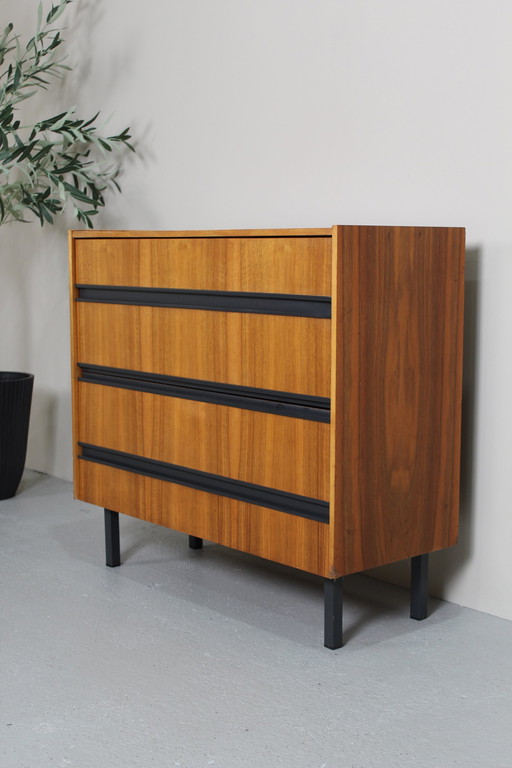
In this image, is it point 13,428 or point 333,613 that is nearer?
point 333,613

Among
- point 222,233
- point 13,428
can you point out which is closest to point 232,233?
point 222,233

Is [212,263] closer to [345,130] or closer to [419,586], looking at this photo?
[345,130]

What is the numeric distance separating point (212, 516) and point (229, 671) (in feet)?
1.58

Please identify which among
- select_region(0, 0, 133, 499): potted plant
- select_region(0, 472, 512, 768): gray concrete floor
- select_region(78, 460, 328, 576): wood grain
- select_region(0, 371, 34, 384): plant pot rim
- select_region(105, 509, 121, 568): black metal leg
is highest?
select_region(0, 0, 133, 499): potted plant

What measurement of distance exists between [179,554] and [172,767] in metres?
1.37

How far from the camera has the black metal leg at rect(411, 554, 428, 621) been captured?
2.62 metres

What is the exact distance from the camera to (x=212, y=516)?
266 cm

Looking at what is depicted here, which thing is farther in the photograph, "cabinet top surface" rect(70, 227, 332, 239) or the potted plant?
the potted plant

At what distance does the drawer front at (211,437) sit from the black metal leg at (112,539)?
0.83 feet

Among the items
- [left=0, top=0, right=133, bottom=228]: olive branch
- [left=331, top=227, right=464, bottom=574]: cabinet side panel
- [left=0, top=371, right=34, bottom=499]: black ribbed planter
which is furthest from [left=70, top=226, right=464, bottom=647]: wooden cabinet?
[left=0, top=371, right=34, bottom=499]: black ribbed planter

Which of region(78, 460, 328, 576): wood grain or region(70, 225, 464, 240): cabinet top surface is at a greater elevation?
region(70, 225, 464, 240): cabinet top surface

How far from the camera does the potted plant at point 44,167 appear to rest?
3695 mm

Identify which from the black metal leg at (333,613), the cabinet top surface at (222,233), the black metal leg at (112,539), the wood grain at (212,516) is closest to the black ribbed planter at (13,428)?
the wood grain at (212,516)

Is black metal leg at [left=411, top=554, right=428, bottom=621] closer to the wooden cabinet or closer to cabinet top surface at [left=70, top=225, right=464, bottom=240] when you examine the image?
the wooden cabinet
